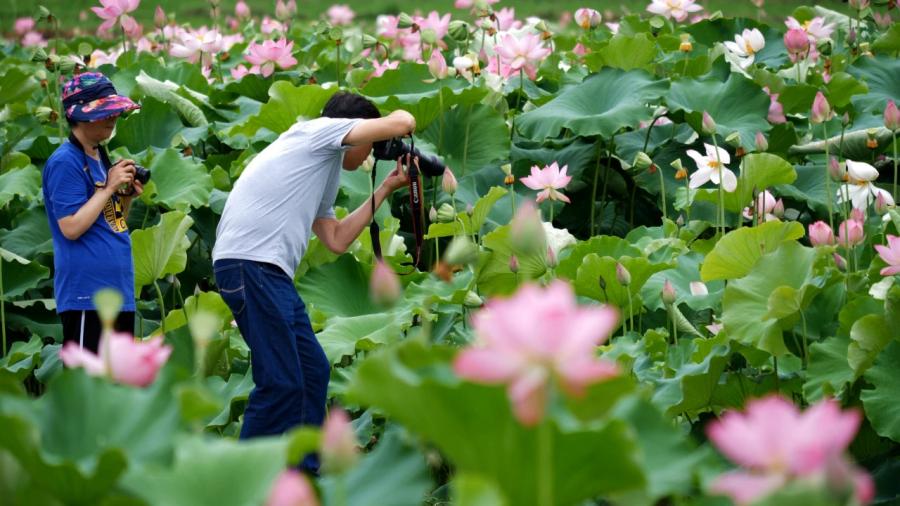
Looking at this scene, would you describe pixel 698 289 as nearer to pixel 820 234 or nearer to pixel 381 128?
pixel 820 234

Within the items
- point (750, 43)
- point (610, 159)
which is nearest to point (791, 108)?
point (750, 43)

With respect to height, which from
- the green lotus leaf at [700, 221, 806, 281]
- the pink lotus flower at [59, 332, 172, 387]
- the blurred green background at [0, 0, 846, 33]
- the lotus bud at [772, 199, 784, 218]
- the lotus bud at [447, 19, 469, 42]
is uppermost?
the pink lotus flower at [59, 332, 172, 387]

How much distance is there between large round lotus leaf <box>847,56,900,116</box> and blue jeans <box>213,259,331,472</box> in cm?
207

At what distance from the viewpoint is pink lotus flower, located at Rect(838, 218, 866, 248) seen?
2.18 meters

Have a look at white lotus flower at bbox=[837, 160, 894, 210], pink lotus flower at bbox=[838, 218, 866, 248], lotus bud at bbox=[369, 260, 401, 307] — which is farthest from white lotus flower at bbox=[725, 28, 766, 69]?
lotus bud at bbox=[369, 260, 401, 307]

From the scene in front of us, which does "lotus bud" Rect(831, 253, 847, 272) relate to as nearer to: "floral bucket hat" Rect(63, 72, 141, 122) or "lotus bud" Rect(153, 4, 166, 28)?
"floral bucket hat" Rect(63, 72, 141, 122)

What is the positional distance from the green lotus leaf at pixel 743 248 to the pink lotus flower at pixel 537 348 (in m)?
1.48

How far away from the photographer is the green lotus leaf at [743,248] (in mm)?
2264

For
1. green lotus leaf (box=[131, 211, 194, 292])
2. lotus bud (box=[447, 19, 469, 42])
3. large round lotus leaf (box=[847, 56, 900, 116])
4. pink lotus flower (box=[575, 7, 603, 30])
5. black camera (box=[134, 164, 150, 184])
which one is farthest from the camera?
pink lotus flower (box=[575, 7, 603, 30])

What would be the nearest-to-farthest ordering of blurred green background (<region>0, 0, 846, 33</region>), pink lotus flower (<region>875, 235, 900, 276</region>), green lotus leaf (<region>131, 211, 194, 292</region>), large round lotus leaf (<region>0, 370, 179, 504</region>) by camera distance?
1. large round lotus leaf (<region>0, 370, 179, 504</region>)
2. pink lotus flower (<region>875, 235, 900, 276</region>)
3. green lotus leaf (<region>131, 211, 194, 292</region>)
4. blurred green background (<region>0, 0, 846, 33</region>)

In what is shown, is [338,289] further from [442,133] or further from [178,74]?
[178,74]

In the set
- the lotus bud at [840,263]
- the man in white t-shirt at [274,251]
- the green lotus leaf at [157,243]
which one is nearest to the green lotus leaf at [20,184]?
the green lotus leaf at [157,243]

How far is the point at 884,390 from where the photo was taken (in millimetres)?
1957

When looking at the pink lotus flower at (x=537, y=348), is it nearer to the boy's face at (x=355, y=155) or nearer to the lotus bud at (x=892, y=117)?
the boy's face at (x=355, y=155)
